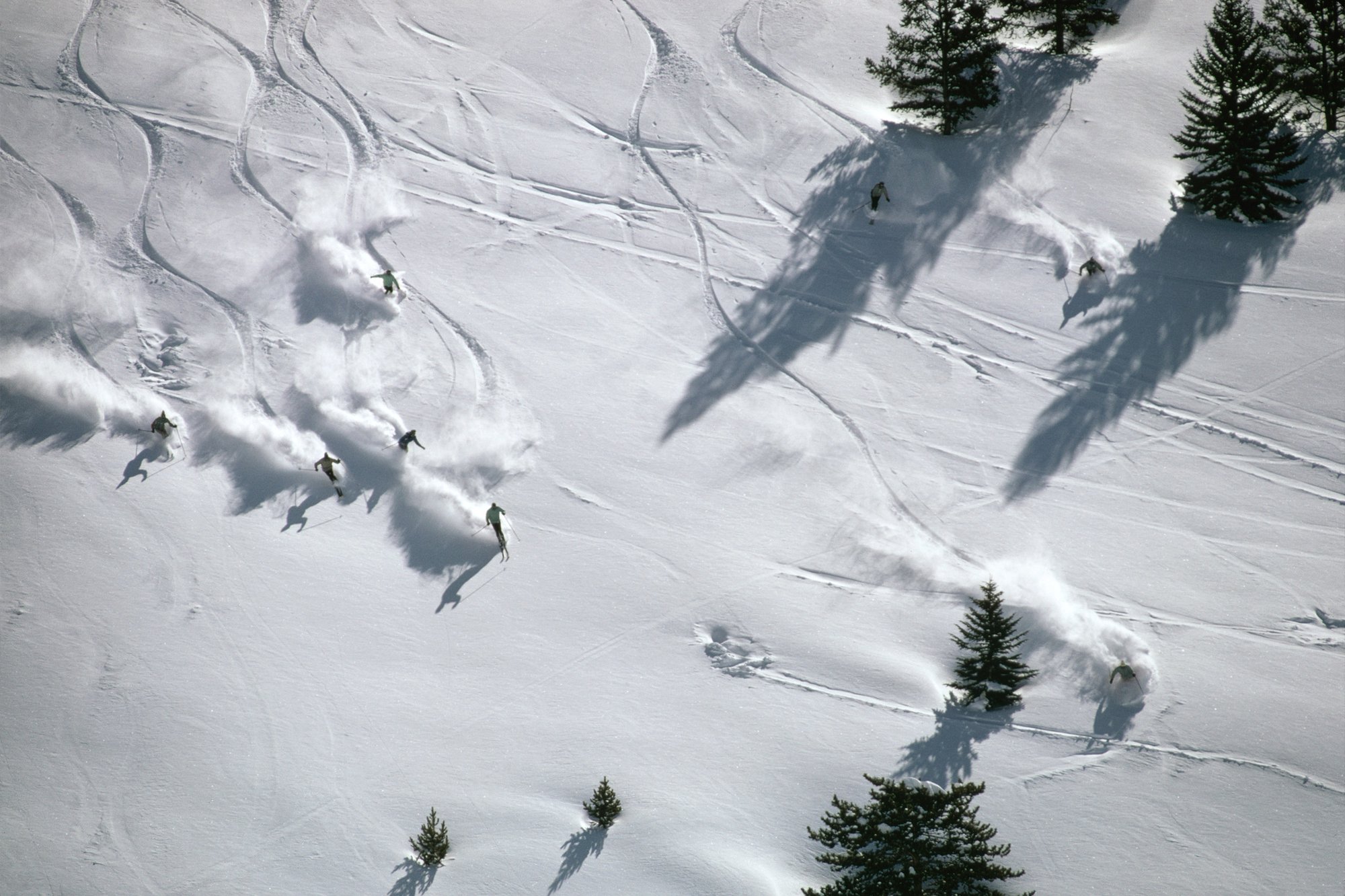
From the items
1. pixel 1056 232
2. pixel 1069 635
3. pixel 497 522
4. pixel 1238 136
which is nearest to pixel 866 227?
pixel 1056 232

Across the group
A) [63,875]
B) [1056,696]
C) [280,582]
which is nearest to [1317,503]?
[1056,696]

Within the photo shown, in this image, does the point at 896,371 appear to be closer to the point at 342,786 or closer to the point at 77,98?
the point at 342,786

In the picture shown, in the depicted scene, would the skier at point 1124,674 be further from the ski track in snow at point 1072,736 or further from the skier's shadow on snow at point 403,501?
the skier's shadow on snow at point 403,501

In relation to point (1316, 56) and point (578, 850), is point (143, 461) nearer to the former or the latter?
point (578, 850)

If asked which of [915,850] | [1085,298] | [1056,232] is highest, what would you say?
[1056,232]

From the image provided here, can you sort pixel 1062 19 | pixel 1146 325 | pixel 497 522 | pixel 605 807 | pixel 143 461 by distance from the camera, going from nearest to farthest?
pixel 605 807 → pixel 497 522 → pixel 143 461 → pixel 1146 325 → pixel 1062 19

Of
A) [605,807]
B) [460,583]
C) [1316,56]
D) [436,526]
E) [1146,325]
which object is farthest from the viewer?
[1316,56]

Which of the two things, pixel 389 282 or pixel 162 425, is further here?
pixel 389 282

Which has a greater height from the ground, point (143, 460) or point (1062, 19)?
point (1062, 19)
